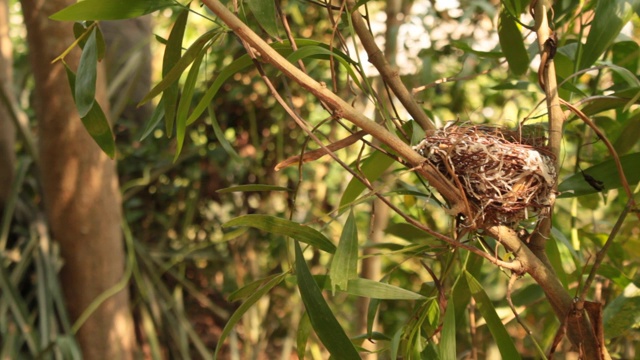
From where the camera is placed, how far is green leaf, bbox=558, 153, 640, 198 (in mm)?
611

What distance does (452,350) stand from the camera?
0.55 metres

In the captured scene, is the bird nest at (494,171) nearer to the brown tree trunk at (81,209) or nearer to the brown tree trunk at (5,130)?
the brown tree trunk at (81,209)

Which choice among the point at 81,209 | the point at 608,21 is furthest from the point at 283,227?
the point at 81,209

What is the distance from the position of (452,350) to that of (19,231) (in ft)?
4.83

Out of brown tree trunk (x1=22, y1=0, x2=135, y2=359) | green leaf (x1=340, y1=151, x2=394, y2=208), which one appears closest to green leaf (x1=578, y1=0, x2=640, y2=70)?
green leaf (x1=340, y1=151, x2=394, y2=208)

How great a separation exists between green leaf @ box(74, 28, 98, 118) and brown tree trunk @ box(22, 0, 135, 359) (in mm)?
1041

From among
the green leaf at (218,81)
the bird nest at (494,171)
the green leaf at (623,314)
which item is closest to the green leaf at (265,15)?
the green leaf at (218,81)

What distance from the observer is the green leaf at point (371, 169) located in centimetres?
66

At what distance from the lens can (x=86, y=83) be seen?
52cm

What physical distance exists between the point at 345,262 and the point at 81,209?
1216 millimetres

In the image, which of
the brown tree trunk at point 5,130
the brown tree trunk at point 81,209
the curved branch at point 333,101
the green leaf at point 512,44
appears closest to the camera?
the curved branch at point 333,101

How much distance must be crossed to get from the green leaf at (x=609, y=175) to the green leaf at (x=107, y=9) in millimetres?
327

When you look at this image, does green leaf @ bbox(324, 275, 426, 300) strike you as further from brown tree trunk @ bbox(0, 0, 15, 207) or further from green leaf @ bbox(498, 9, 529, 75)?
brown tree trunk @ bbox(0, 0, 15, 207)

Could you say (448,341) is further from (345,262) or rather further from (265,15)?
(265,15)
